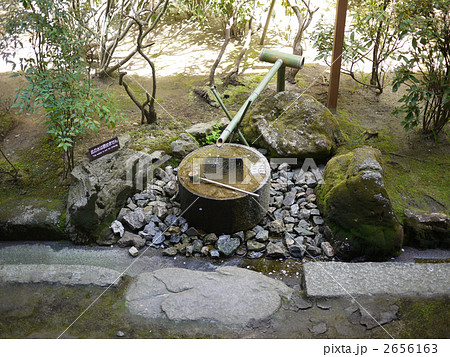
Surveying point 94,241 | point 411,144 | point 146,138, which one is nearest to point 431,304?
point 411,144

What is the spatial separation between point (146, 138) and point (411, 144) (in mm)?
3276

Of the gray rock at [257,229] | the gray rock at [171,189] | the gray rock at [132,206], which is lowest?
the gray rock at [257,229]

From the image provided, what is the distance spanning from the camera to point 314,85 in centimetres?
638

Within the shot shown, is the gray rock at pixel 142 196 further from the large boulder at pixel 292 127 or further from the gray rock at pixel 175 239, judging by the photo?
the large boulder at pixel 292 127

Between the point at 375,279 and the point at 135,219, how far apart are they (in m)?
2.32

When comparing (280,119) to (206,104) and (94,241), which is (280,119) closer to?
(206,104)

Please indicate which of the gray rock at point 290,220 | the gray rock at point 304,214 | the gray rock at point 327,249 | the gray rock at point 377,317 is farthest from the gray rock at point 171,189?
the gray rock at point 377,317

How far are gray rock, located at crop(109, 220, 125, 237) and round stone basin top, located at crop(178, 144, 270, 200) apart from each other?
0.76 meters

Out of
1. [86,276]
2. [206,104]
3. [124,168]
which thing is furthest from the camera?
[206,104]

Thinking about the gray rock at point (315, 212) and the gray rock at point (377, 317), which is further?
the gray rock at point (315, 212)

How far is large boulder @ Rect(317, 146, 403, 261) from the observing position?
12.0 ft

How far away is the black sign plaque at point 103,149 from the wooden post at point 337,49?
2.95 metres

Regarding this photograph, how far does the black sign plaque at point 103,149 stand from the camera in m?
4.41

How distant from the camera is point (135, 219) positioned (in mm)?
4152
